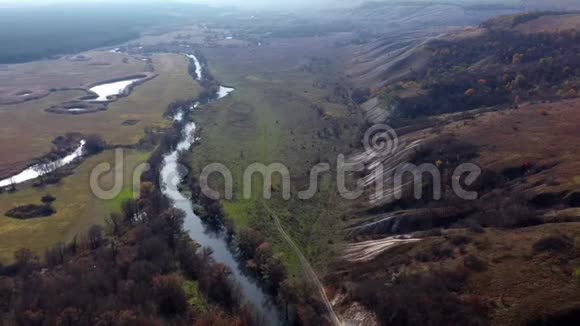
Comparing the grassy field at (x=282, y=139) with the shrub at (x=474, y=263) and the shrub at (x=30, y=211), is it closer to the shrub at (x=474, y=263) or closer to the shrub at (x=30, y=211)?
the shrub at (x=474, y=263)

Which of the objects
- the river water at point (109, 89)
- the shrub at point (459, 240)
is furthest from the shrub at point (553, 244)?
the river water at point (109, 89)

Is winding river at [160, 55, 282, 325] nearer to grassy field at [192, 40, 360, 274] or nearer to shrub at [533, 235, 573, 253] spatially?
grassy field at [192, 40, 360, 274]

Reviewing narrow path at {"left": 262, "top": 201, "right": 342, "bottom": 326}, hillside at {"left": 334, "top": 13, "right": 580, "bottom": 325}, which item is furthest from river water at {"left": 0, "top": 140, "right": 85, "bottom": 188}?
hillside at {"left": 334, "top": 13, "right": 580, "bottom": 325}

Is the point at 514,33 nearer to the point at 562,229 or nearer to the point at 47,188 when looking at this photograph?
the point at 562,229

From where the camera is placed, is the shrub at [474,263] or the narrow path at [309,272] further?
the narrow path at [309,272]

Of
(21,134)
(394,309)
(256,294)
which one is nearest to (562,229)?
(394,309)

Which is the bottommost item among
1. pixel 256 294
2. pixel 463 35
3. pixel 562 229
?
pixel 256 294

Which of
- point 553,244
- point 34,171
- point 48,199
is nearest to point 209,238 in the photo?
point 48,199
